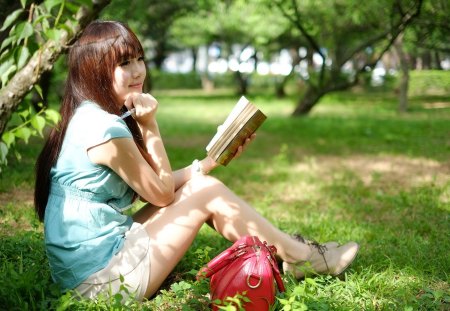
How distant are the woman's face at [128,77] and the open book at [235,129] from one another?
18.7 inches

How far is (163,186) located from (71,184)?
0.41 m

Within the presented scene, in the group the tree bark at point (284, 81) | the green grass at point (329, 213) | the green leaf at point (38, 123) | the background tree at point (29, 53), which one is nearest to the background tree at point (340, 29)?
the green grass at point (329, 213)

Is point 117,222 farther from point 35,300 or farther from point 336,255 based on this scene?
point 336,255

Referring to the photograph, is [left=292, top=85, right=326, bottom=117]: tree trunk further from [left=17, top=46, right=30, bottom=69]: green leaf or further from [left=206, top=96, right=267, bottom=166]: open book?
[left=17, top=46, right=30, bottom=69]: green leaf

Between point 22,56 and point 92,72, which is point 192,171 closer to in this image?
point 92,72

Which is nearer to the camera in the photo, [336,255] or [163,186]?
[163,186]

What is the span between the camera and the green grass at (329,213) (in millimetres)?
2633

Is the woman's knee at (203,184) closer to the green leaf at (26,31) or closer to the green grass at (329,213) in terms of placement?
the green grass at (329,213)

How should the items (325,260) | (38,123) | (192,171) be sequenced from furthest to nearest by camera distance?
(192,171) → (325,260) → (38,123)

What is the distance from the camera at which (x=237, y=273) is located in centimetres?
239

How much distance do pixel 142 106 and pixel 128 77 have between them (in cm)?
15

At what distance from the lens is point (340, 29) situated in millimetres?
12805

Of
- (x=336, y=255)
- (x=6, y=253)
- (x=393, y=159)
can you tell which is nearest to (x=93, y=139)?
(x=6, y=253)

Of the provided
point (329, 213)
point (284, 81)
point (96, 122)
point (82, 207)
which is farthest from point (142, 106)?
point (284, 81)
